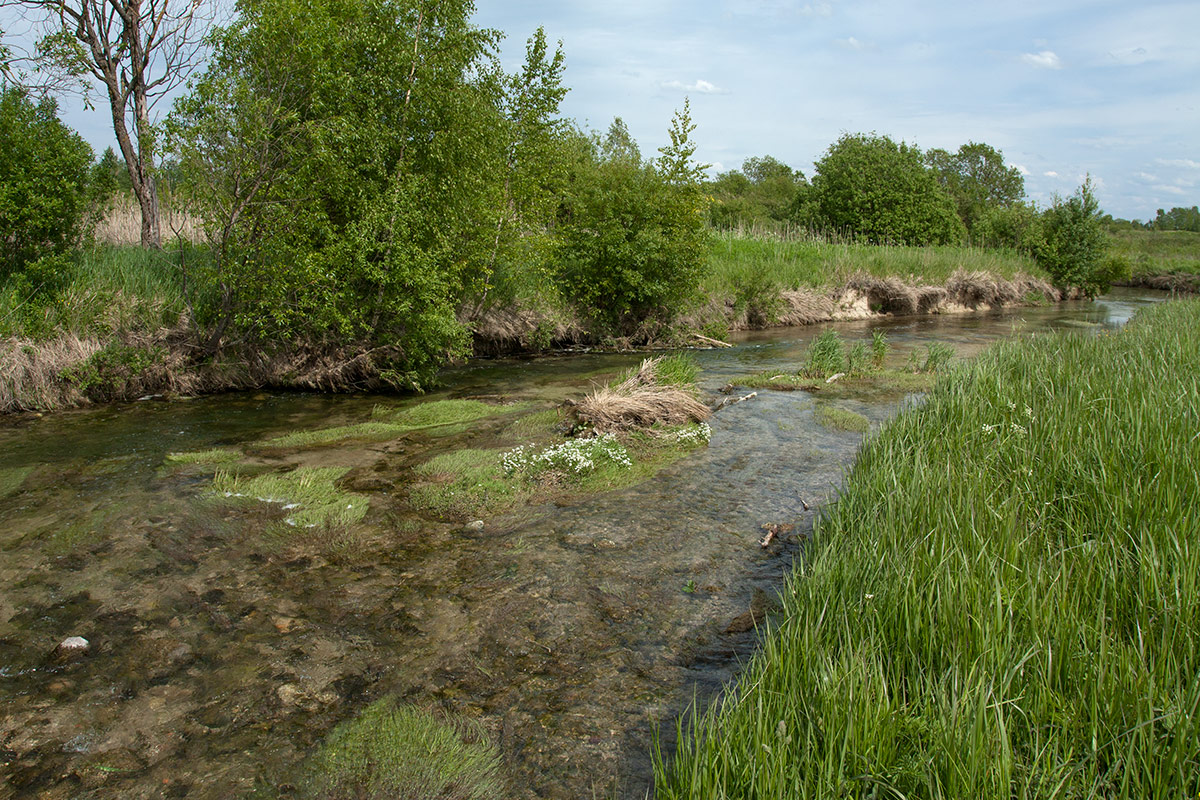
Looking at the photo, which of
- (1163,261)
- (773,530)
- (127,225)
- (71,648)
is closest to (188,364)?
(127,225)

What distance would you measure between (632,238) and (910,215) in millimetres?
32602

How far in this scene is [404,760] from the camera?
336 centimetres

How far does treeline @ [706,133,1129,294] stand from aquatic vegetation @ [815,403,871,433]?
77.2 feet

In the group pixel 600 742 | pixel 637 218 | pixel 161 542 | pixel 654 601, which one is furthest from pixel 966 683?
pixel 637 218

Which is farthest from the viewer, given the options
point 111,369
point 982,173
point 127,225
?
point 982,173

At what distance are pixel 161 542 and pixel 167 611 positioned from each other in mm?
1307

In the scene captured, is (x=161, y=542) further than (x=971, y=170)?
No

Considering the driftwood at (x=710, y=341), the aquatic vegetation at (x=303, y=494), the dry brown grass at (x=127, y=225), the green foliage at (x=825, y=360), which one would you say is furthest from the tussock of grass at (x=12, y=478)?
the driftwood at (x=710, y=341)

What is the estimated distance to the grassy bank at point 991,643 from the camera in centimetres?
243

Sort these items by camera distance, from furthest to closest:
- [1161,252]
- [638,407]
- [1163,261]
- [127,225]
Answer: [1161,252], [1163,261], [127,225], [638,407]

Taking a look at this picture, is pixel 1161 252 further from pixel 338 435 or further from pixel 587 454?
pixel 338 435

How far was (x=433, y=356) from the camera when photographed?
40.1 ft

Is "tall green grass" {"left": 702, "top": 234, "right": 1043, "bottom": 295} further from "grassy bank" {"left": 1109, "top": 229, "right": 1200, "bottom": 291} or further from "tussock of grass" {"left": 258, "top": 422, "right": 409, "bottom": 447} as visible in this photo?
"tussock of grass" {"left": 258, "top": 422, "right": 409, "bottom": 447}

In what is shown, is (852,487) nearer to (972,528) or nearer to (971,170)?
(972,528)
